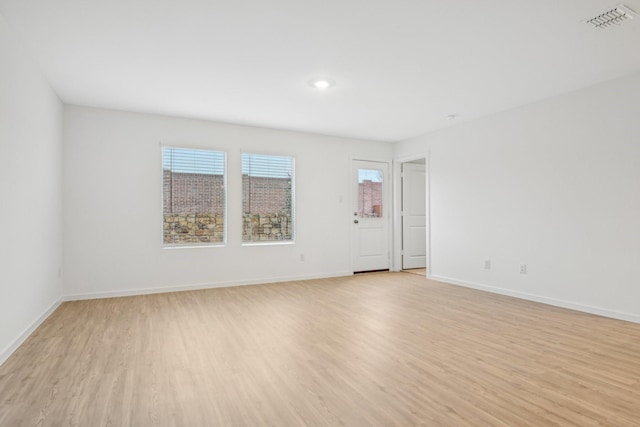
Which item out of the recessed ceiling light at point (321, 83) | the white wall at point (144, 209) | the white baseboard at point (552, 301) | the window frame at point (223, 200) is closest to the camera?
the white baseboard at point (552, 301)

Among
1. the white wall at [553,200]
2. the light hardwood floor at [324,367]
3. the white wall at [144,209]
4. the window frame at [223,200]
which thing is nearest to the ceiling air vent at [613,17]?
the white wall at [553,200]

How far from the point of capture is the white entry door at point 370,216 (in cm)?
661

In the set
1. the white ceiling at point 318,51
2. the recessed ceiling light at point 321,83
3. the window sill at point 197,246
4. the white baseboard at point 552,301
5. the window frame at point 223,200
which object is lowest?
the white baseboard at point 552,301

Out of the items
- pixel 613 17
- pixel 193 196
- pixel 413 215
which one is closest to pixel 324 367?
pixel 613 17

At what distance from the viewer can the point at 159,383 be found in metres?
2.25

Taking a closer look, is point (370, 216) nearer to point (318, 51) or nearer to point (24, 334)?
point (318, 51)

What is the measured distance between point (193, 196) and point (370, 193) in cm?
325

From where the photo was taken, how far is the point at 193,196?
5.29 m

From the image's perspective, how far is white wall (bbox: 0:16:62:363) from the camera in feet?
8.78

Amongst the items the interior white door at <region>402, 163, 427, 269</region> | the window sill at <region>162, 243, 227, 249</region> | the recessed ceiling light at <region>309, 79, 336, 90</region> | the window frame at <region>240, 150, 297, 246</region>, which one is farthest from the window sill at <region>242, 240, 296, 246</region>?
the recessed ceiling light at <region>309, 79, 336, 90</region>

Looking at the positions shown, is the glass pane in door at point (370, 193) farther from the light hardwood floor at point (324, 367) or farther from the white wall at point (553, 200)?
the light hardwood floor at point (324, 367)

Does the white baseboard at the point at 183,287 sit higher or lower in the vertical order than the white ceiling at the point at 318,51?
lower

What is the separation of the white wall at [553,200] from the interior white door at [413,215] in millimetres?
1201

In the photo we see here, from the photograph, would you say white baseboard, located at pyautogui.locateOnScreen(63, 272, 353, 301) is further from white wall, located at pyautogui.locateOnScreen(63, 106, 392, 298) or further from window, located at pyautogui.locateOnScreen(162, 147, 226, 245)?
window, located at pyautogui.locateOnScreen(162, 147, 226, 245)
